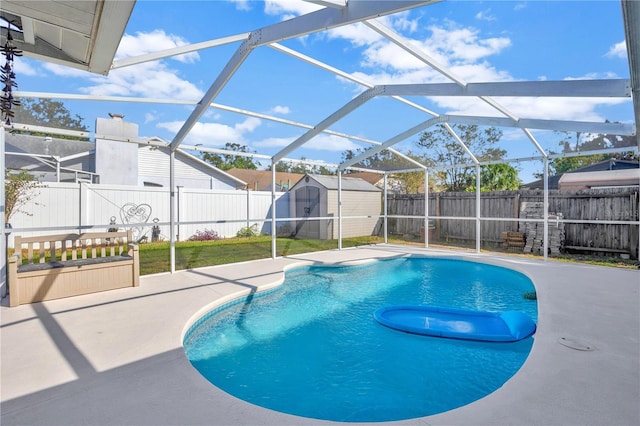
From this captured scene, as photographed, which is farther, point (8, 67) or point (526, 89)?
point (526, 89)

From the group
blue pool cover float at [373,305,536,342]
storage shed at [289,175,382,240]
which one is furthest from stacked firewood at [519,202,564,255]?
blue pool cover float at [373,305,536,342]

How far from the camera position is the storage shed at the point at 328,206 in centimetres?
1266

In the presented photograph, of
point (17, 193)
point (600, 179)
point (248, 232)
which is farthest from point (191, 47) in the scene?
point (600, 179)

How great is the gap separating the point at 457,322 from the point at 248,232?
9067 millimetres

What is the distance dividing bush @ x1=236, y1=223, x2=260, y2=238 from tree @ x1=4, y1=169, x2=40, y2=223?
6119mm

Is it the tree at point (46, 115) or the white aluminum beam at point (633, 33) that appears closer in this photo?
the white aluminum beam at point (633, 33)

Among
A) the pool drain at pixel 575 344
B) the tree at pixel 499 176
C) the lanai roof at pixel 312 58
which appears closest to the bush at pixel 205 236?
the lanai roof at pixel 312 58

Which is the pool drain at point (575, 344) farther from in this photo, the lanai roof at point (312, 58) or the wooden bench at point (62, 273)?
the wooden bench at point (62, 273)

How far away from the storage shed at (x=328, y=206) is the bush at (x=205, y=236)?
3062mm

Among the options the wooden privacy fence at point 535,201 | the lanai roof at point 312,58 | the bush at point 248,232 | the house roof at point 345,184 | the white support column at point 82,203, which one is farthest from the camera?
the house roof at point 345,184

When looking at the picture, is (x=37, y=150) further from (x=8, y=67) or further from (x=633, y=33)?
(x=633, y=33)

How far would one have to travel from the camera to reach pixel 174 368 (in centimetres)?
276

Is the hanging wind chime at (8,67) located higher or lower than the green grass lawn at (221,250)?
higher

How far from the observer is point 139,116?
7.76 metres
